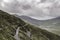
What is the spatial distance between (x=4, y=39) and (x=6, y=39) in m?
3.11

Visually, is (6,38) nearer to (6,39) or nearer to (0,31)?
(6,39)

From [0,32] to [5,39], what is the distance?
20478 millimetres

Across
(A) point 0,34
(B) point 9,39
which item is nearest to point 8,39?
(B) point 9,39

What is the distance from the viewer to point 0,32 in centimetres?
17988

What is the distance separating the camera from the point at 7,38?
168125 mm

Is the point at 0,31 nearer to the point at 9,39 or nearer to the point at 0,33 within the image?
the point at 0,33

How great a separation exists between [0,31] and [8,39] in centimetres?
2062

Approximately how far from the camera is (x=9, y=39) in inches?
6624

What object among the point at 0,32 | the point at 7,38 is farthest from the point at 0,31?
the point at 7,38

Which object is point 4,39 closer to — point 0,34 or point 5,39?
point 5,39

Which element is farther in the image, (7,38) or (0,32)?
(0,32)

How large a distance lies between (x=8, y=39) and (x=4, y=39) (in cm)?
706

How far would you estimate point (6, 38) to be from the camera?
16712cm

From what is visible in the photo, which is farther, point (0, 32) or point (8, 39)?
point (0, 32)
